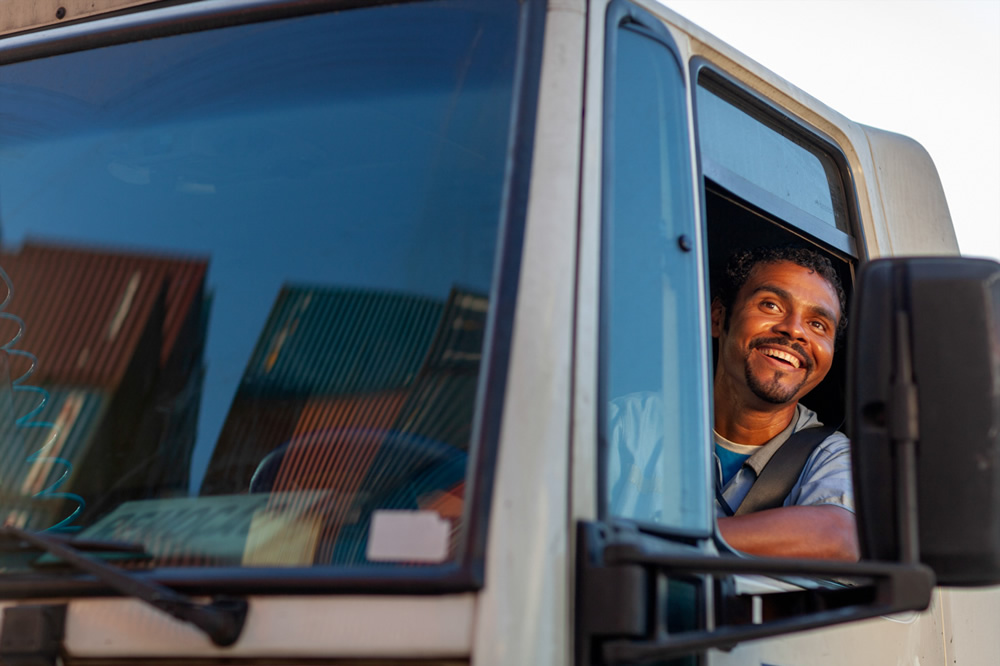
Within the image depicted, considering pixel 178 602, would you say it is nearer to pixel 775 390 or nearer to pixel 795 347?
pixel 775 390

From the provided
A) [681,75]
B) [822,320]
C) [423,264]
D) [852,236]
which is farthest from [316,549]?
[822,320]

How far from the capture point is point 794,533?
2.17m

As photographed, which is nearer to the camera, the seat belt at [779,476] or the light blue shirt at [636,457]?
the light blue shirt at [636,457]

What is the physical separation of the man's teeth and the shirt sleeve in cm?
43

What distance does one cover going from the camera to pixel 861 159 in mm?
2529

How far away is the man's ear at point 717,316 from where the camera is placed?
3.37 meters

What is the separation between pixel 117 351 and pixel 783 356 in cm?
190

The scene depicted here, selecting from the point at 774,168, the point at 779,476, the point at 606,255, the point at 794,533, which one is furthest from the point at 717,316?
the point at 606,255

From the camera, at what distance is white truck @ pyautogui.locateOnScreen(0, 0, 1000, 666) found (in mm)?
1285

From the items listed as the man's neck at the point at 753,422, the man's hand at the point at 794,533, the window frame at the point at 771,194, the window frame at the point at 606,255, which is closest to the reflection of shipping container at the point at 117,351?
the window frame at the point at 606,255

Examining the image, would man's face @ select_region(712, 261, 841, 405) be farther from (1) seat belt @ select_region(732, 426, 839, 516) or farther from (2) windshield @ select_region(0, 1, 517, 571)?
(2) windshield @ select_region(0, 1, 517, 571)

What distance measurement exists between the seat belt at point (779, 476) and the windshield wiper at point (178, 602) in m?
1.41

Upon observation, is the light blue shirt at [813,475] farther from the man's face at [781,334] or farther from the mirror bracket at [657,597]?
the mirror bracket at [657,597]

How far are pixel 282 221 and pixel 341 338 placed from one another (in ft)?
0.91
